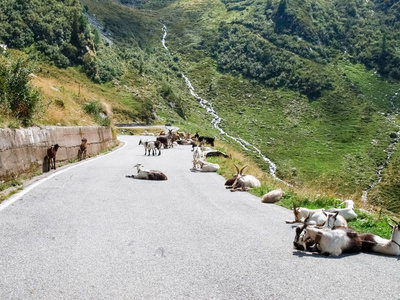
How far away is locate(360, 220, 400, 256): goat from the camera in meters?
6.39

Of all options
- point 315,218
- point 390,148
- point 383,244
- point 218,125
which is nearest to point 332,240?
Result: point 383,244

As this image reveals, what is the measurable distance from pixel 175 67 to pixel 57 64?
5368 cm

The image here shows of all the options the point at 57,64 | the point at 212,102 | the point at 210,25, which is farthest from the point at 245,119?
the point at 210,25

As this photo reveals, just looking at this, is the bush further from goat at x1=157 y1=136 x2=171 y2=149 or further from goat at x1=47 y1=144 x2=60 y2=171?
goat at x1=157 y1=136 x2=171 y2=149

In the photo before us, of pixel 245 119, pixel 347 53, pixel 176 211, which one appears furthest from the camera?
pixel 347 53

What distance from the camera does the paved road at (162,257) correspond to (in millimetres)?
4566

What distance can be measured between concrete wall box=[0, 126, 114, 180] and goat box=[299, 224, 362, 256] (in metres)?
8.51

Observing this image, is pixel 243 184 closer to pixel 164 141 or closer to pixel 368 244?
pixel 368 244

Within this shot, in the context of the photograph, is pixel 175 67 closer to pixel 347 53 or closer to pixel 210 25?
pixel 210 25

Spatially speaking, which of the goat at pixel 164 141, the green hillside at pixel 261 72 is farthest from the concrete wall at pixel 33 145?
the goat at pixel 164 141

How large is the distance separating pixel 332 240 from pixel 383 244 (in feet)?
3.48

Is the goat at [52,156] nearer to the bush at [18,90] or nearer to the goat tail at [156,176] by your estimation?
the bush at [18,90]

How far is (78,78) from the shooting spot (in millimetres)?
69062

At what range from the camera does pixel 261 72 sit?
384 feet
